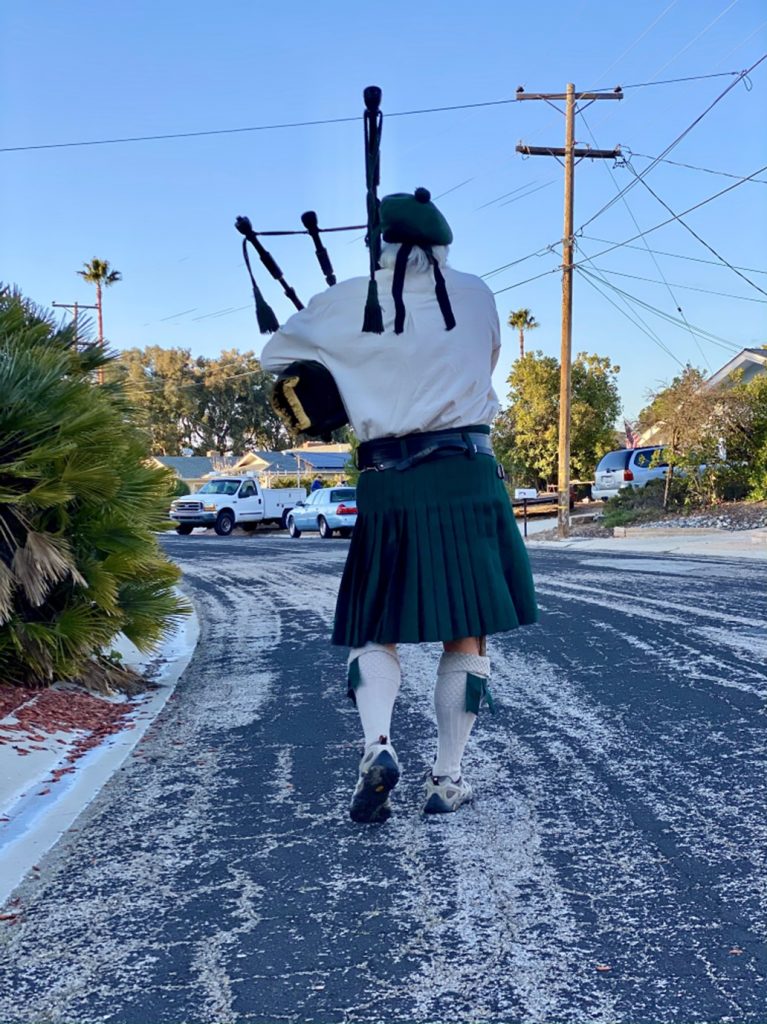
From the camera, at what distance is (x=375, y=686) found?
2896mm

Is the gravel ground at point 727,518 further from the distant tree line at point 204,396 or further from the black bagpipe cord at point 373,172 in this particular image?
the distant tree line at point 204,396

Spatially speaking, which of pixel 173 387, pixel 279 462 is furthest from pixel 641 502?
pixel 173 387

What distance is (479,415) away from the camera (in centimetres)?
303

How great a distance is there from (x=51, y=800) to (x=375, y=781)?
1.31 m

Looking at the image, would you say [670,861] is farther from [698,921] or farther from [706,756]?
[706,756]

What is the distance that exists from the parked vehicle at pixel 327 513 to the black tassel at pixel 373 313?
2141cm

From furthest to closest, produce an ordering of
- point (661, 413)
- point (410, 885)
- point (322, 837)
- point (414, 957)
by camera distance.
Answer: point (661, 413), point (322, 837), point (410, 885), point (414, 957)

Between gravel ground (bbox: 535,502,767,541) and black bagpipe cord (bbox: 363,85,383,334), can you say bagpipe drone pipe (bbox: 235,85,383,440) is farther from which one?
gravel ground (bbox: 535,502,767,541)

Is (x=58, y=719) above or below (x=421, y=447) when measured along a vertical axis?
below

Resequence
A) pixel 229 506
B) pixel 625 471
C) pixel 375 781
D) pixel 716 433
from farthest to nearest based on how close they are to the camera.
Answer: pixel 229 506
pixel 625 471
pixel 716 433
pixel 375 781

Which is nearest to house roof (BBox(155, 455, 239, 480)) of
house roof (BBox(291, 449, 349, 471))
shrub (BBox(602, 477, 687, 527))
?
house roof (BBox(291, 449, 349, 471))

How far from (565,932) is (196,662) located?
4.54 m

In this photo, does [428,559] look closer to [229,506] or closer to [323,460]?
[229,506]

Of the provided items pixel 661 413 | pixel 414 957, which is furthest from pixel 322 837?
pixel 661 413
